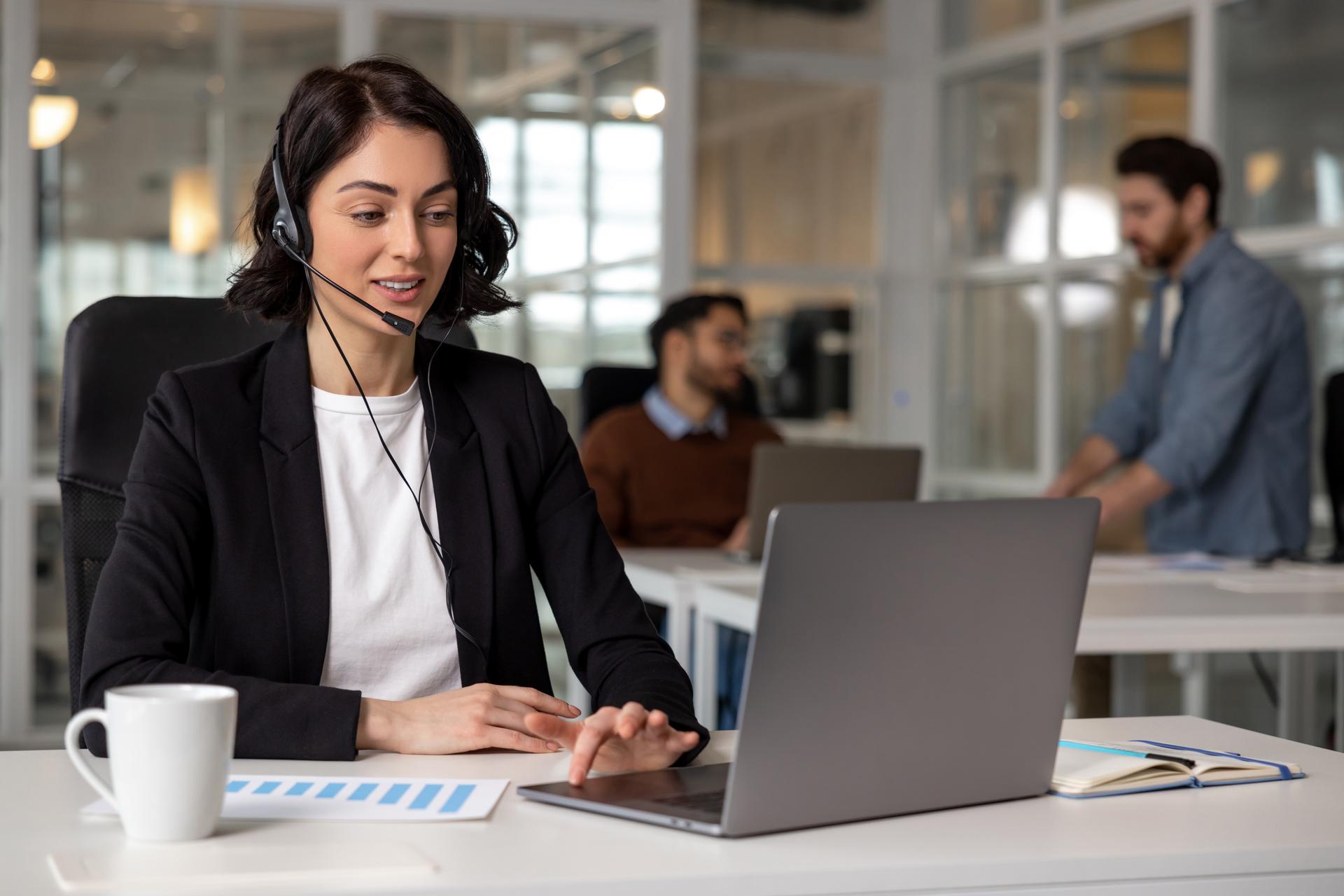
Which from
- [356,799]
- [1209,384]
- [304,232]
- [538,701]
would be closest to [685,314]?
[1209,384]

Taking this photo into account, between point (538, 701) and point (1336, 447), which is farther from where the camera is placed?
point (1336, 447)

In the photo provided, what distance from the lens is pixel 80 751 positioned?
40.3 inches

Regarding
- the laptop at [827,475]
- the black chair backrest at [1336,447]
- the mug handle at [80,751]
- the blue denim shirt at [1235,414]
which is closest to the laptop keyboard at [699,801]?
the mug handle at [80,751]

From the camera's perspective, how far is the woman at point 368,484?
1.44 meters

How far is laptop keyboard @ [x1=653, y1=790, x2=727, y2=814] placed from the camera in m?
1.04

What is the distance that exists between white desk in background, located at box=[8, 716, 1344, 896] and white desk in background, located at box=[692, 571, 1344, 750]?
982 millimetres

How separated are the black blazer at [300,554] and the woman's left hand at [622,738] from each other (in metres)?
0.04

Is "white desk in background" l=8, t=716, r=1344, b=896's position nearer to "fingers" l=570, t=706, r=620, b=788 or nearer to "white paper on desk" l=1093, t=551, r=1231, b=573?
"fingers" l=570, t=706, r=620, b=788

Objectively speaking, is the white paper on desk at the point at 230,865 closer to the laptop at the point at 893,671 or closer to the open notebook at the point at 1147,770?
the laptop at the point at 893,671

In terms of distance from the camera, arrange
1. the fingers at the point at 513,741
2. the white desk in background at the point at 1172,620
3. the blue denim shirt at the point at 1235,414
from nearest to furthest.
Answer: the fingers at the point at 513,741 < the white desk in background at the point at 1172,620 < the blue denim shirt at the point at 1235,414

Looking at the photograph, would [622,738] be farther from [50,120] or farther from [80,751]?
[50,120]

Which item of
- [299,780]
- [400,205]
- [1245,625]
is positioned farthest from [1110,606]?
[299,780]

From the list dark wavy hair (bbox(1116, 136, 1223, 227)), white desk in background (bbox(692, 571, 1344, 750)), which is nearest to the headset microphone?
white desk in background (bbox(692, 571, 1344, 750))

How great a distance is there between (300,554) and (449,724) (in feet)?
0.97
